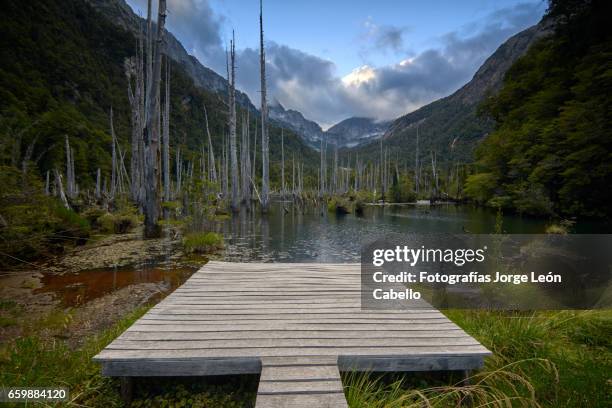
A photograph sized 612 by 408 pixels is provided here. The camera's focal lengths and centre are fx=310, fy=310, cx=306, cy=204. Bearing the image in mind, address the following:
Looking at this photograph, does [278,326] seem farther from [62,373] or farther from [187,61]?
[187,61]

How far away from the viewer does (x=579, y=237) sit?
1305cm

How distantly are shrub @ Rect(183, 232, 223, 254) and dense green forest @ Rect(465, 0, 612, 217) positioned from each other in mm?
20305

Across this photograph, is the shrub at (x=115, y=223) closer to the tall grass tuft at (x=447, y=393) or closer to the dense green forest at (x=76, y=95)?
the dense green forest at (x=76, y=95)

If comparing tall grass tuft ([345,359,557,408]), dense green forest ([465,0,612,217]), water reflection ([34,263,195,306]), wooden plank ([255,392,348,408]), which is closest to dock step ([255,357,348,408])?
wooden plank ([255,392,348,408])

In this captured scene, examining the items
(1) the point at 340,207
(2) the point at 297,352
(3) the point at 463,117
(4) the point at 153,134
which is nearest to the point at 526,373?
(2) the point at 297,352

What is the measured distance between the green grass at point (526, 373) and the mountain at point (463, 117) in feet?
285

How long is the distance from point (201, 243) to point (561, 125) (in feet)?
76.3

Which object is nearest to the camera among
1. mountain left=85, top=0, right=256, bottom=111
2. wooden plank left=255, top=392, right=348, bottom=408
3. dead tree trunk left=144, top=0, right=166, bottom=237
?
wooden plank left=255, top=392, right=348, bottom=408

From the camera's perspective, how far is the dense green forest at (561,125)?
17.6 m

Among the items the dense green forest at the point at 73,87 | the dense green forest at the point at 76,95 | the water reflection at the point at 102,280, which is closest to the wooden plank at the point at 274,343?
the water reflection at the point at 102,280

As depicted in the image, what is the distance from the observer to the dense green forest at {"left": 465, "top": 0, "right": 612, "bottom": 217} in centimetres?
1764

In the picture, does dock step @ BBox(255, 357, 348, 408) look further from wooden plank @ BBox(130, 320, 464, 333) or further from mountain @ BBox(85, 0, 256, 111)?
mountain @ BBox(85, 0, 256, 111)

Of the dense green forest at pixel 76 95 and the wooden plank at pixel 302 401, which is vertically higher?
the dense green forest at pixel 76 95

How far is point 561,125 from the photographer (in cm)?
2020
